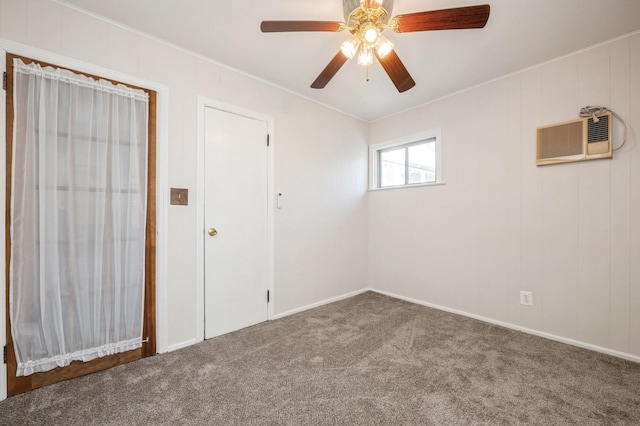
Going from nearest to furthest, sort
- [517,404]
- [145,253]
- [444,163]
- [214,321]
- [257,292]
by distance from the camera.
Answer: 1. [517,404]
2. [145,253]
3. [214,321]
4. [257,292]
5. [444,163]

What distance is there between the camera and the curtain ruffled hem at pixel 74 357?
172 centimetres

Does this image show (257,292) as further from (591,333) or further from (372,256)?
(591,333)

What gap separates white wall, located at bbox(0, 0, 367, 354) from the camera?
6.11 feet

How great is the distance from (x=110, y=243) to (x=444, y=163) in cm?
329

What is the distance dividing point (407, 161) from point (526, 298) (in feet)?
6.58

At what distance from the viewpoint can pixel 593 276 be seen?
2.25 meters

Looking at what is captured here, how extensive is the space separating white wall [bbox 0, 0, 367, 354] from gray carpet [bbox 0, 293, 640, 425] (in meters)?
0.53

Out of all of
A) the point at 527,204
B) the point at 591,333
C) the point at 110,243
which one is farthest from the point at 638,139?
the point at 110,243

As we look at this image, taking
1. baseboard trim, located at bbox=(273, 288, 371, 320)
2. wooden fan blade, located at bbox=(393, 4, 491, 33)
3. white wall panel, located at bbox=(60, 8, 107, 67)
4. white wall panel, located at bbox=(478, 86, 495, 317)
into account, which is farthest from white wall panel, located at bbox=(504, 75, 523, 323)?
white wall panel, located at bbox=(60, 8, 107, 67)

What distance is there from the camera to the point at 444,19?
1.50m

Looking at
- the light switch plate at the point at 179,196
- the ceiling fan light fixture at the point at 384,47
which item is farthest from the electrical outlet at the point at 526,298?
the light switch plate at the point at 179,196

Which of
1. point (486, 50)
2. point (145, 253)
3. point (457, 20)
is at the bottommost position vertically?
point (145, 253)

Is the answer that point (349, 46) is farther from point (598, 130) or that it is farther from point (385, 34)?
point (598, 130)

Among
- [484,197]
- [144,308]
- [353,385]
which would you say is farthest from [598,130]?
[144,308]
